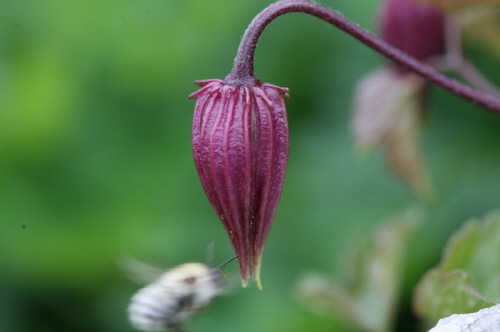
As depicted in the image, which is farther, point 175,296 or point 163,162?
point 163,162

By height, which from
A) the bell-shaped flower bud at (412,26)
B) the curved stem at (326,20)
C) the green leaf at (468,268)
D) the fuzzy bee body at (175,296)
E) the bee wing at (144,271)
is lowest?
the green leaf at (468,268)

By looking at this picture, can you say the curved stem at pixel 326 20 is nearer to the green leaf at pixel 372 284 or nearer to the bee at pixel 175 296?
the bee at pixel 175 296

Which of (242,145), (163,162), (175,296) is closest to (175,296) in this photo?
(175,296)

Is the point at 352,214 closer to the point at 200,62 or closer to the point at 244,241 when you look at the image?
the point at 200,62

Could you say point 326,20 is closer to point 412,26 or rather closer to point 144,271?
point 144,271

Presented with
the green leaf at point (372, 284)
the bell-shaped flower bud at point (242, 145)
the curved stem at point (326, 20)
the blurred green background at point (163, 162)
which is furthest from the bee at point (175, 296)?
the blurred green background at point (163, 162)

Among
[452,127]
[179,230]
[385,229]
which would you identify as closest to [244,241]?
[385,229]
